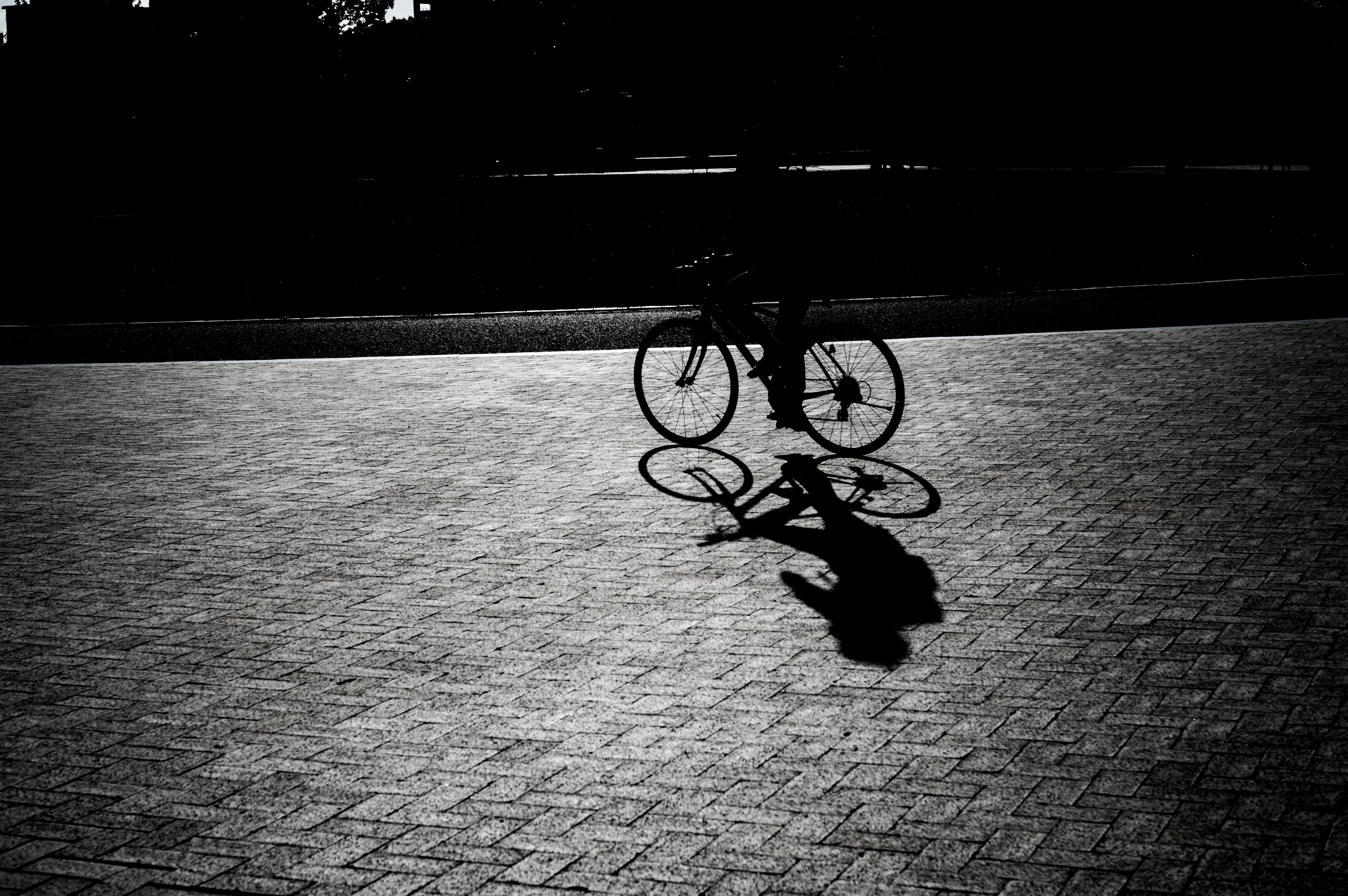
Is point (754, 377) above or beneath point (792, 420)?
above

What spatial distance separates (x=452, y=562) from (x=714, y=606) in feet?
4.89

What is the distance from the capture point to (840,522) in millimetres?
7348

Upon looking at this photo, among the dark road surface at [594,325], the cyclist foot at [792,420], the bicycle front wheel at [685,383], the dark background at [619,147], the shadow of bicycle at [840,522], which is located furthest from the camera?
the dark background at [619,147]

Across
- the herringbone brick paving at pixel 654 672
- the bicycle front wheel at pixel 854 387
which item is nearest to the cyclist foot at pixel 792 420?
the bicycle front wheel at pixel 854 387

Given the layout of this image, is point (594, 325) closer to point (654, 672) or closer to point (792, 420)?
point (792, 420)

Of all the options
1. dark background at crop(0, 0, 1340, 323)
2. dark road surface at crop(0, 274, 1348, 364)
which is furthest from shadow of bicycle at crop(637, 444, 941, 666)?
dark road surface at crop(0, 274, 1348, 364)

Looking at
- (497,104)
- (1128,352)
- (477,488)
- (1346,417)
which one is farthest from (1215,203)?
(497,104)

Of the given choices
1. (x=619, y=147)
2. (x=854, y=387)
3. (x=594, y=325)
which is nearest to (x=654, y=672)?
(x=854, y=387)

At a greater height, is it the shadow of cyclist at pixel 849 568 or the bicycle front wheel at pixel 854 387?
the bicycle front wheel at pixel 854 387

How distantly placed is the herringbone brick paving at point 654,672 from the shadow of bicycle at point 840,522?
115mm

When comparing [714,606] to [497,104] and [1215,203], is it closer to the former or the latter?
[1215,203]

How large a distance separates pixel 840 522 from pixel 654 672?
7.92ft

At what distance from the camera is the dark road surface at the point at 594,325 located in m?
13.4

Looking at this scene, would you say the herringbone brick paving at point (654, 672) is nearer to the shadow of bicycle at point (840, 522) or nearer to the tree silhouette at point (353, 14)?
the shadow of bicycle at point (840, 522)
